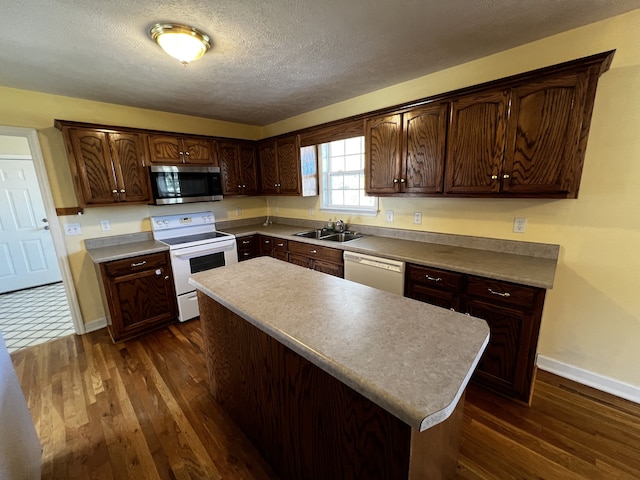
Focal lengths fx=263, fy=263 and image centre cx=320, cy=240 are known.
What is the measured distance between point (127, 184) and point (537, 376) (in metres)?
4.26

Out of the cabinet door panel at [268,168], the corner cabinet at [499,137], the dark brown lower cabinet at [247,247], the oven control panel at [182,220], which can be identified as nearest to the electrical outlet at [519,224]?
the corner cabinet at [499,137]

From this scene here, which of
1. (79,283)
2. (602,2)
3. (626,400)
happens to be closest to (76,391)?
(79,283)

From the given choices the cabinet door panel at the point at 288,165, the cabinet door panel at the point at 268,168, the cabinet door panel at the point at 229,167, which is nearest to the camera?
the cabinet door panel at the point at 288,165

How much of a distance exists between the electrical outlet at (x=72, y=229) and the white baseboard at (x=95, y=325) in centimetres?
103

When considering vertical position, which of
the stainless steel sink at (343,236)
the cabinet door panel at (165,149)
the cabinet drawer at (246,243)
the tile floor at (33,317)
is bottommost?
the tile floor at (33,317)

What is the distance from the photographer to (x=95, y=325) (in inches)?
120

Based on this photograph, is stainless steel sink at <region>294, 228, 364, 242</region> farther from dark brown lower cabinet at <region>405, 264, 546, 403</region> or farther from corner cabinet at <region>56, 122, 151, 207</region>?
corner cabinet at <region>56, 122, 151, 207</region>

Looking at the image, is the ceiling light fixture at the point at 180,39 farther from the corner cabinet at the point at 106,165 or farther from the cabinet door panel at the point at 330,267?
the cabinet door panel at the point at 330,267

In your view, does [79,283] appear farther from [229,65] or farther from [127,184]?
[229,65]

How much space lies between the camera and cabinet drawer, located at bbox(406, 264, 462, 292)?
198cm

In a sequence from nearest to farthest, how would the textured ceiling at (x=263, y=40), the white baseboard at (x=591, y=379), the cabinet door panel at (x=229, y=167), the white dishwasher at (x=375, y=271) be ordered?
the textured ceiling at (x=263, y=40) < the white baseboard at (x=591, y=379) < the white dishwasher at (x=375, y=271) < the cabinet door panel at (x=229, y=167)

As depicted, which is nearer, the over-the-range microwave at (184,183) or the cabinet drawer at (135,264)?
the cabinet drawer at (135,264)

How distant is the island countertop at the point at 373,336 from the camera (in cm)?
75

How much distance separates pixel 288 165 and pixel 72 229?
2.49 m
